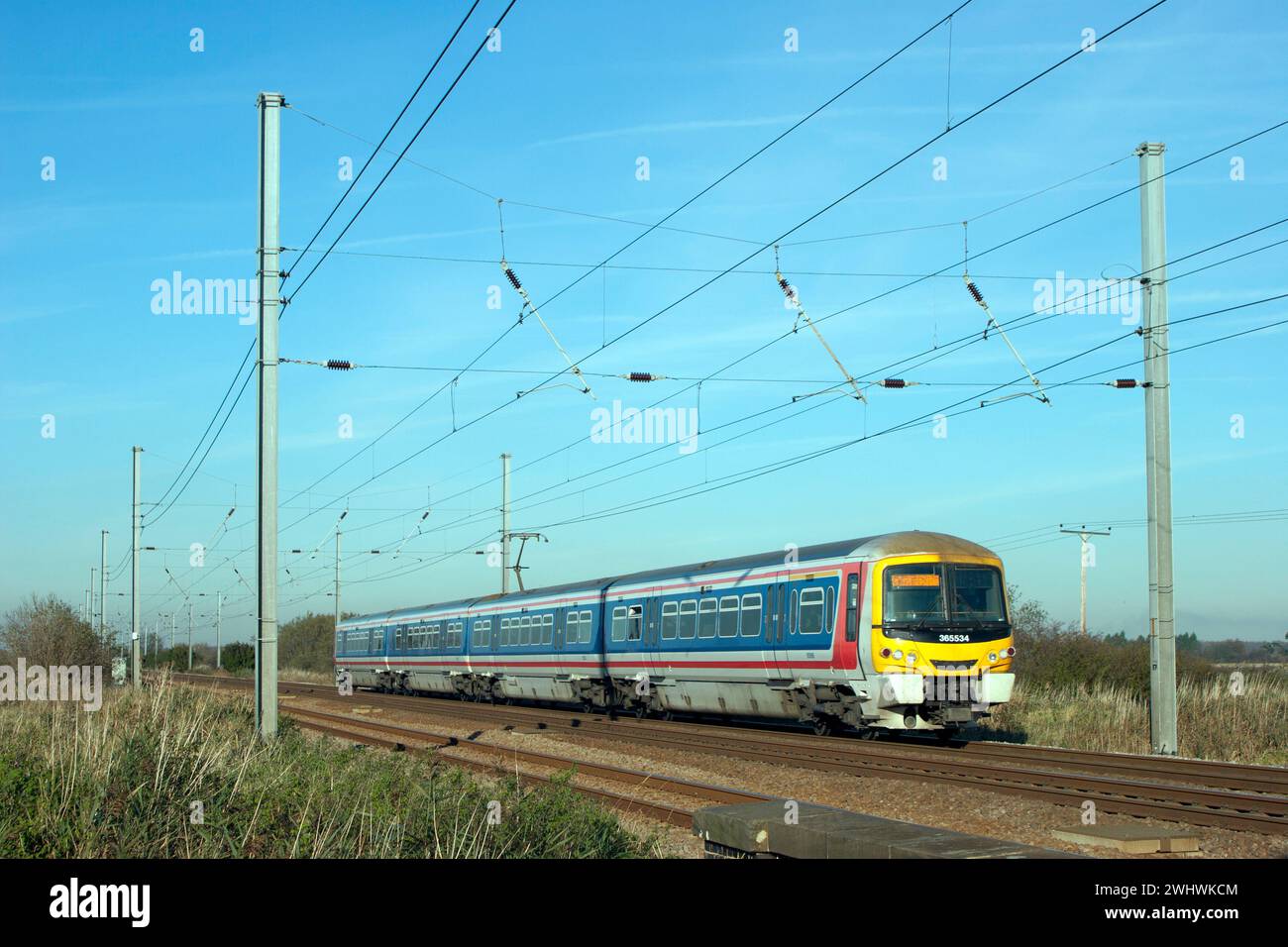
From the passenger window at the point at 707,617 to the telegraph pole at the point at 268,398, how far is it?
10.4m

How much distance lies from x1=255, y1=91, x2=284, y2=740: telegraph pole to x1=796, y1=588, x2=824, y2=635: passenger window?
9.15 m

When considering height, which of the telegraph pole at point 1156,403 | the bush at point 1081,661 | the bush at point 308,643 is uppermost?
the telegraph pole at point 1156,403

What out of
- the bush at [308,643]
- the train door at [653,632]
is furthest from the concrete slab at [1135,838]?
the bush at [308,643]

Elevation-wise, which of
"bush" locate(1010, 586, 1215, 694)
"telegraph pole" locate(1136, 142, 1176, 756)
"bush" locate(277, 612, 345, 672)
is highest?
"telegraph pole" locate(1136, 142, 1176, 756)

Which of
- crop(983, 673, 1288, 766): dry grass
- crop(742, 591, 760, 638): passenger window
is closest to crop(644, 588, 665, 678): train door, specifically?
crop(742, 591, 760, 638): passenger window

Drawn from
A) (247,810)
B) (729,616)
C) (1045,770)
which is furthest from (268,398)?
(1045,770)

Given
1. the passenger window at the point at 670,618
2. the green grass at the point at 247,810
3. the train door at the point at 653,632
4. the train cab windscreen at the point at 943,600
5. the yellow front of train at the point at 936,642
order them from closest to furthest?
the green grass at the point at 247,810 → the yellow front of train at the point at 936,642 → the train cab windscreen at the point at 943,600 → the passenger window at the point at 670,618 → the train door at the point at 653,632

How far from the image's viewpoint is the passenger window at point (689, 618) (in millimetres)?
25891

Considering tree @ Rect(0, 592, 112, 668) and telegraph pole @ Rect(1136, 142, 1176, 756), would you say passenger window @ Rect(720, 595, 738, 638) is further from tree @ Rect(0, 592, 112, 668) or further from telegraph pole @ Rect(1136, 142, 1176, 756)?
tree @ Rect(0, 592, 112, 668)

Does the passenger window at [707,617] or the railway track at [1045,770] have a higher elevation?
the passenger window at [707,617]

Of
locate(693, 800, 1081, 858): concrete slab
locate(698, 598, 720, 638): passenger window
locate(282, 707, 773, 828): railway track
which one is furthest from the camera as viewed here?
locate(698, 598, 720, 638): passenger window

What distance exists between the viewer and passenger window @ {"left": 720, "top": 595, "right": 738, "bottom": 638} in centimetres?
2419

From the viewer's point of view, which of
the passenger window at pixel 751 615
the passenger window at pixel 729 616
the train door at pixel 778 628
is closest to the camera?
the train door at pixel 778 628

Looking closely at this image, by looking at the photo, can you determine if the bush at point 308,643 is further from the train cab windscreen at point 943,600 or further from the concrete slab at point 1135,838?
the concrete slab at point 1135,838
